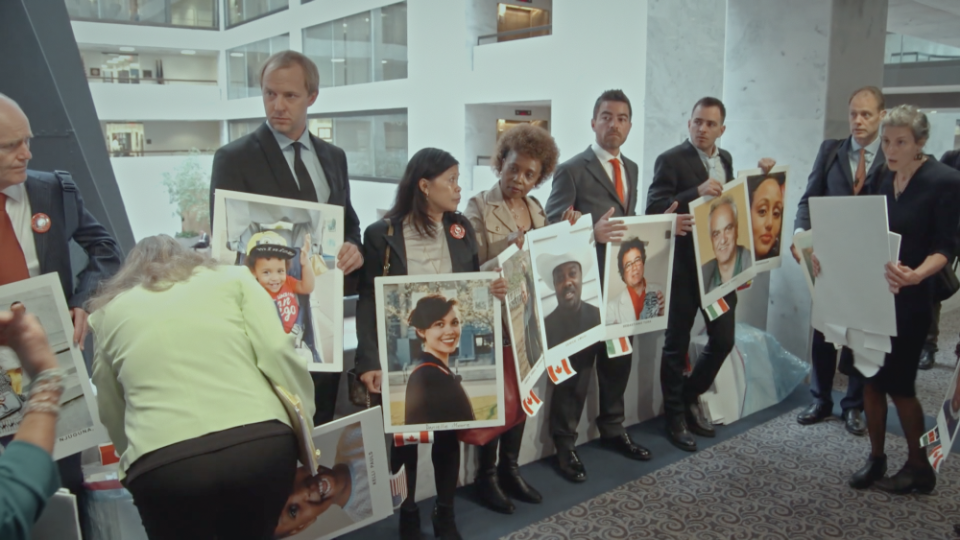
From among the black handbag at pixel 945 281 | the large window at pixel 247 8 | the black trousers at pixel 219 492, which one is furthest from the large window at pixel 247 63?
the black trousers at pixel 219 492

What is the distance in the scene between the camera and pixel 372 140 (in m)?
15.9

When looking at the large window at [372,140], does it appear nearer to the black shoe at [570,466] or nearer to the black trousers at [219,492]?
the black shoe at [570,466]

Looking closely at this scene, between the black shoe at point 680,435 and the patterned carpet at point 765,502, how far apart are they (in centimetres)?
6

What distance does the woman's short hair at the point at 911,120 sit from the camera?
9.17 ft

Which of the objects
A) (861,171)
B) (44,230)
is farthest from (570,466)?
(44,230)

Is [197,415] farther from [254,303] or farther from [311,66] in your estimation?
[311,66]

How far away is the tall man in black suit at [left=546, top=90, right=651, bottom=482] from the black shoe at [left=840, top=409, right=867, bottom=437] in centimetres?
124

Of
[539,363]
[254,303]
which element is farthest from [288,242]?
[539,363]

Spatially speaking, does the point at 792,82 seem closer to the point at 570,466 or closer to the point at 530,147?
the point at 530,147

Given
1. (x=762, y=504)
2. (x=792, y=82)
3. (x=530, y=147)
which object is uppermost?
(x=792, y=82)

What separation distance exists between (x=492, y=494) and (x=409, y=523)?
0.42 m

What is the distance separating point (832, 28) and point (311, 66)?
365 cm

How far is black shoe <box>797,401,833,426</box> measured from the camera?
3.80m

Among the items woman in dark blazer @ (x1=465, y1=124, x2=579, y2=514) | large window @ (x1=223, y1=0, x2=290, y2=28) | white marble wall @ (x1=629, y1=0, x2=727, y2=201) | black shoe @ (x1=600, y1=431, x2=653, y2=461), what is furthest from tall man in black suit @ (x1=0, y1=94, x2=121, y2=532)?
large window @ (x1=223, y1=0, x2=290, y2=28)
